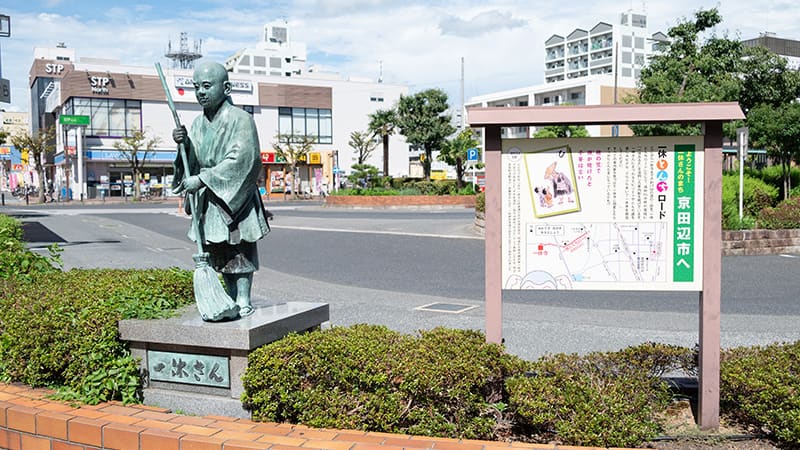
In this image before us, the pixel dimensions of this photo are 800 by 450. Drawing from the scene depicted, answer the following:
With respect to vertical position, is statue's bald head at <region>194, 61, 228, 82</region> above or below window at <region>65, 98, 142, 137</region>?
below

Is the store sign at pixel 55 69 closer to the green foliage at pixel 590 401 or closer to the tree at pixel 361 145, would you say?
the tree at pixel 361 145

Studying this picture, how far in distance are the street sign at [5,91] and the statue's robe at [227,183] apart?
1514 centimetres

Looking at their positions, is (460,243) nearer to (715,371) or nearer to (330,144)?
(715,371)

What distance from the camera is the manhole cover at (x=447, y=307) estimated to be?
8.63 m

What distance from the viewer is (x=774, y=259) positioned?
1421 centimetres

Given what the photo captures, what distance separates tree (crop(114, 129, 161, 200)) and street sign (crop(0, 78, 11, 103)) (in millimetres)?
31813

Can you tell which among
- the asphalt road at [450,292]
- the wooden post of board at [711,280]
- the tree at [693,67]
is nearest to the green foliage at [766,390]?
the wooden post of board at [711,280]

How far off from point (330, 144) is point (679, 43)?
38.3 meters

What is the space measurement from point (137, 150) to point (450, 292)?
44.9 metres

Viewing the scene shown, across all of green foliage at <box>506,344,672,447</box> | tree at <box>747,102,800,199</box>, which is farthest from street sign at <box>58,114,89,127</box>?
green foliage at <box>506,344,672,447</box>

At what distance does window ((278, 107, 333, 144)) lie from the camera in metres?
57.5

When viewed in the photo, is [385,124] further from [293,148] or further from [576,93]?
[576,93]

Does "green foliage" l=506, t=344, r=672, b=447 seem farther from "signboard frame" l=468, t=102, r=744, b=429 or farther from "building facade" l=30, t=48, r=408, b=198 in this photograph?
"building facade" l=30, t=48, r=408, b=198

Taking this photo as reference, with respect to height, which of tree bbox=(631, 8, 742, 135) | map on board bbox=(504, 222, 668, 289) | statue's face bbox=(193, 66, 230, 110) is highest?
tree bbox=(631, 8, 742, 135)
